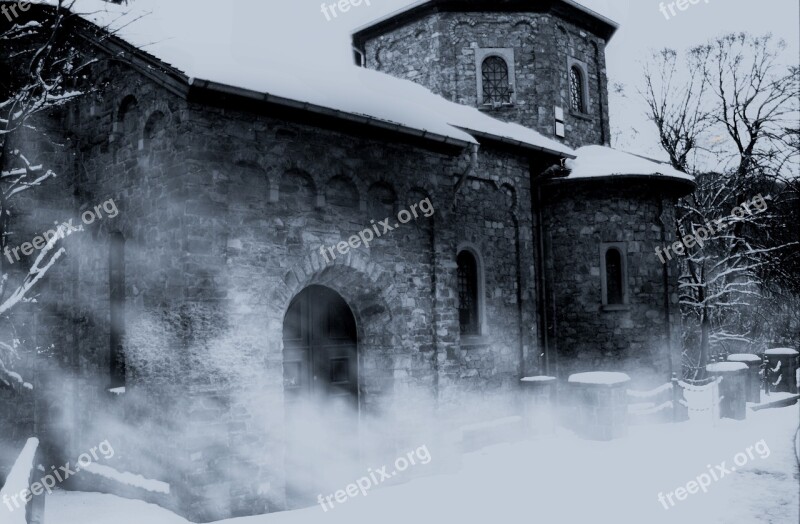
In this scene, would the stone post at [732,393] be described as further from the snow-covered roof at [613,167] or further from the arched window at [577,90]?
the arched window at [577,90]

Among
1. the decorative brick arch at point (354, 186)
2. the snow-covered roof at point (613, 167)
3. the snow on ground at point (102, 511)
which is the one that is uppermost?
the snow-covered roof at point (613, 167)

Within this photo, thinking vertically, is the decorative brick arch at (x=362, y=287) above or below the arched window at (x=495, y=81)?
below

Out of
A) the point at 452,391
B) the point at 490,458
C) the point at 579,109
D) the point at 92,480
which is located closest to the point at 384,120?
the point at 452,391

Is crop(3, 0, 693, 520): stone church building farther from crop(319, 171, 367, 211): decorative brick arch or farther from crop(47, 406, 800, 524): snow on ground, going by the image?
crop(47, 406, 800, 524): snow on ground

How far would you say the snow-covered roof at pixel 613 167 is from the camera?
466 inches

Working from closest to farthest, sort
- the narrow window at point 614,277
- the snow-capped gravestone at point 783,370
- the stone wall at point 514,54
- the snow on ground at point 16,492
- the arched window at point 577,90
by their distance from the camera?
the snow on ground at point 16,492 < the narrow window at point 614,277 < the stone wall at point 514,54 < the arched window at point 577,90 < the snow-capped gravestone at point 783,370

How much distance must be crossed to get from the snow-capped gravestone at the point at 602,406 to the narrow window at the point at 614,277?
2052 mm

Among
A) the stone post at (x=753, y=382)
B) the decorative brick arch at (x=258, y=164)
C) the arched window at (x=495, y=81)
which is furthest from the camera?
the stone post at (x=753, y=382)

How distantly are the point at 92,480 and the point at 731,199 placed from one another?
19618 millimetres

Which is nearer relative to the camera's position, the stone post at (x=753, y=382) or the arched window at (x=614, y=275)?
the arched window at (x=614, y=275)

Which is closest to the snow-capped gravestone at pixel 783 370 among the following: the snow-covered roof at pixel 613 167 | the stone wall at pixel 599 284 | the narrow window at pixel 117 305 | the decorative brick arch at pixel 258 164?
the stone wall at pixel 599 284

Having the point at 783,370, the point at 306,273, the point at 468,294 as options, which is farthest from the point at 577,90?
the point at 306,273

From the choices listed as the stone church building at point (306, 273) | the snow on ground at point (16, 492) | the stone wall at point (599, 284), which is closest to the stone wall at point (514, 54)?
the stone church building at point (306, 273)

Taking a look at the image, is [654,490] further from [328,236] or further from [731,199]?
[731,199]
